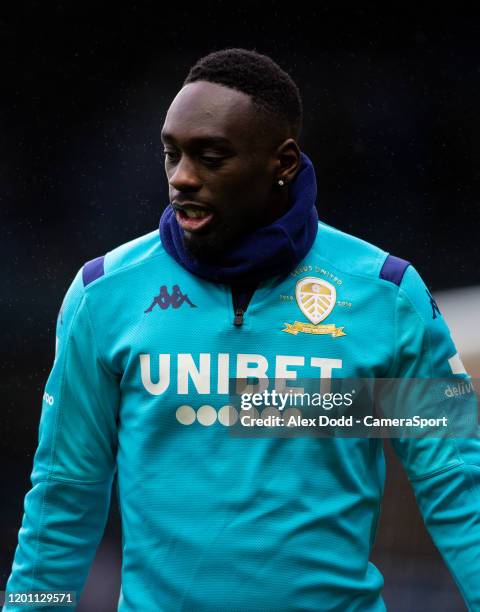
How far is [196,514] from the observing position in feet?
7.88

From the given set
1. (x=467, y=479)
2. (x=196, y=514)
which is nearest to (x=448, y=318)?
(x=467, y=479)

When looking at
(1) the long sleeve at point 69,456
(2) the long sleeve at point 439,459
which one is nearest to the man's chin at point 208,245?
(1) the long sleeve at point 69,456

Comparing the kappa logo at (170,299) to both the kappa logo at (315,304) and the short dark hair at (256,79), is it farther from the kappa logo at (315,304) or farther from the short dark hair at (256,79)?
the short dark hair at (256,79)

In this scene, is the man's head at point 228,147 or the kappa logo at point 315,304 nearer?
the man's head at point 228,147

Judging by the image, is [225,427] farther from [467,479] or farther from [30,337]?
[30,337]

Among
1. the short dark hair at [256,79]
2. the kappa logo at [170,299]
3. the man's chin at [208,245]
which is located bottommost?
the kappa logo at [170,299]

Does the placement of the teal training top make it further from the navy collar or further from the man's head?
the man's head

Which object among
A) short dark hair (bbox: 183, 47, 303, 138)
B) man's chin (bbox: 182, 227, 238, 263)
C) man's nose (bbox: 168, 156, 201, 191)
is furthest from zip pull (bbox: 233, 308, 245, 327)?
short dark hair (bbox: 183, 47, 303, 138)

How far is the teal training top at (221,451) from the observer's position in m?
2.39

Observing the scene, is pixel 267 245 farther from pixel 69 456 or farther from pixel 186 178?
pixel 69 456

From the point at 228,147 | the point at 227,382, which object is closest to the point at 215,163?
the point at 228,147

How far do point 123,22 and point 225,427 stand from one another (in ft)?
10.6

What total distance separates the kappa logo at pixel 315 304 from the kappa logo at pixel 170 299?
0.21 m

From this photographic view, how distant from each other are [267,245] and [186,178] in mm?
221
